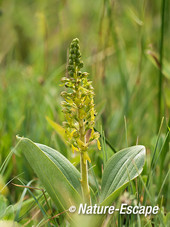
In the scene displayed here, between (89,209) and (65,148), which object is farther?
(65,148)

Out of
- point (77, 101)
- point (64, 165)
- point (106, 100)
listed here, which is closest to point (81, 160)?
point (64, 165)

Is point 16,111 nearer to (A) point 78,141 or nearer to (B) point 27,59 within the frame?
(A) point 78,141

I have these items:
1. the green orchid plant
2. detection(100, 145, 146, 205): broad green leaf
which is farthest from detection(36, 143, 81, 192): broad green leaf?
detection(100, 145, 146, 205): broad green leaf

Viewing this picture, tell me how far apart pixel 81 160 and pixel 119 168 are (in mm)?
183

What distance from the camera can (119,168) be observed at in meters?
1.32

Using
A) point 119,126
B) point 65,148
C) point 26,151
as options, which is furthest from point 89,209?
point 119,126

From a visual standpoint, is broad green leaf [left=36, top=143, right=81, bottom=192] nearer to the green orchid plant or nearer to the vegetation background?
the green orchid plant

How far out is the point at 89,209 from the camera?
1.21 m

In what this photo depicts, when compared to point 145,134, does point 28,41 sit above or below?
above

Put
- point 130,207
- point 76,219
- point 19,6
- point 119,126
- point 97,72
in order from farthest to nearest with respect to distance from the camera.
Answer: point 19,6, point 97,72, point 119,126, point 130,207, point 76,219

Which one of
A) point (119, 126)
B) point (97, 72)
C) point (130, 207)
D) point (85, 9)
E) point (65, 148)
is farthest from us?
point (85, 9)

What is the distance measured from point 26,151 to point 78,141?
0.20m

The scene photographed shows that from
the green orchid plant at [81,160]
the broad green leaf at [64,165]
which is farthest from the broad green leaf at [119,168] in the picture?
the broad green leaf at [64,165]

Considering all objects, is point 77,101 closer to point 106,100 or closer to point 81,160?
point 81,160
